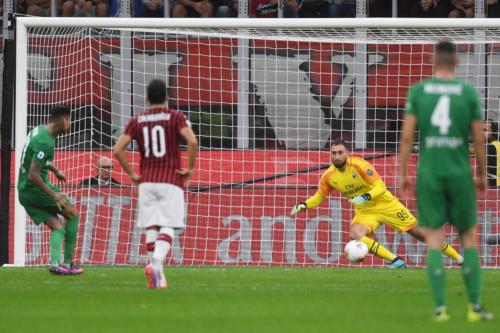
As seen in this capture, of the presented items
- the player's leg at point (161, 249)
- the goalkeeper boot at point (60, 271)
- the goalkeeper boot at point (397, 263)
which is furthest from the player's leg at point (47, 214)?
the goalkeeper boot at point (397, 263)

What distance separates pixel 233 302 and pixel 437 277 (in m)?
2.34

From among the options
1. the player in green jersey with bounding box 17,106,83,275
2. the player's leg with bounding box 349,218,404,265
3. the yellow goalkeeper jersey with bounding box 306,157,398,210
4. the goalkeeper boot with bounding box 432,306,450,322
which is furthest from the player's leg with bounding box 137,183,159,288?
the player's leg with bounding box 349,218,404,265

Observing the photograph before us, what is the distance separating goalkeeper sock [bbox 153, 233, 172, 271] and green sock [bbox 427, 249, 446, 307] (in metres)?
3.36

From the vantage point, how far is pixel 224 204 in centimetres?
1898

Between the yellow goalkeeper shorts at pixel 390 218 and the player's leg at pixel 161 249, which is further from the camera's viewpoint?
the yellow goalkeeper shorts at pixel 390 218

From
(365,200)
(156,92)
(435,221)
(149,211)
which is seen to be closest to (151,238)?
(149,211)

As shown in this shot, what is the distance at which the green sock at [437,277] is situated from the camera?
30.7ft

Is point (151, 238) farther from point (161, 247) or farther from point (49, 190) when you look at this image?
point (49, 190)

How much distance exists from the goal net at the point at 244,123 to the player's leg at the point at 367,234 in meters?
1.52

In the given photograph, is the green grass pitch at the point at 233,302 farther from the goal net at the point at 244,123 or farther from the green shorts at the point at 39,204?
the goal net at the point at 244,123

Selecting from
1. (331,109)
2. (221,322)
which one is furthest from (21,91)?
(221,322)

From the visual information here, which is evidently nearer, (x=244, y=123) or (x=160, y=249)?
(x=160, y=249)

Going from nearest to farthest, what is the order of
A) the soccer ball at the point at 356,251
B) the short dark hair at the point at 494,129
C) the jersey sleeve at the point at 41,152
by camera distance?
the jersey sleeve at the point at 41,152 < the soccer ball at the point at 356,251 < the short dark hair at the point at 494,129

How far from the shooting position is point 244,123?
19000 mm
